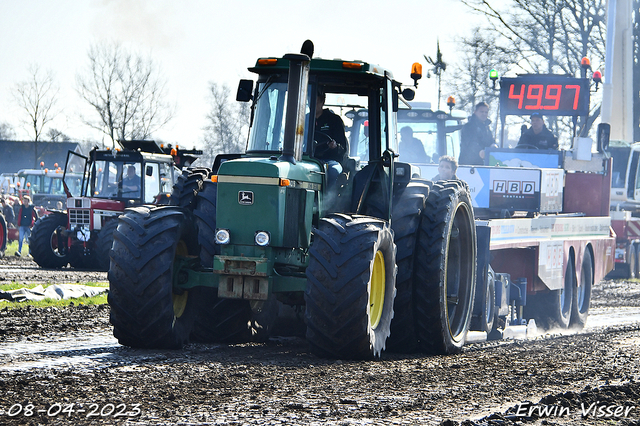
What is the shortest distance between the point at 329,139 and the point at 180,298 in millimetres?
1960

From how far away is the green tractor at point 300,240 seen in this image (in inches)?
276

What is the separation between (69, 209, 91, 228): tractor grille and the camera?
19922 mm

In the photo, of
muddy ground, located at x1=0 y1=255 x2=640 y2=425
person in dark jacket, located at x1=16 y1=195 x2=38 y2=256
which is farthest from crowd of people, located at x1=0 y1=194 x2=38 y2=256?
muddy ground, located at x1=0 y1=255 x2=640 y2=425

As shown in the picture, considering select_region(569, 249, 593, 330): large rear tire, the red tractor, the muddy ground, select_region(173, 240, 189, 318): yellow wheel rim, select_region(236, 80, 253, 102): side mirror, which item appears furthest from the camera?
the red tractor

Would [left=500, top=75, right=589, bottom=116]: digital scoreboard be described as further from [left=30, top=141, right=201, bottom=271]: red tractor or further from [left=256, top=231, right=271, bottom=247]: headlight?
[left=256, top=231, right=271, bottom=247]: headlight

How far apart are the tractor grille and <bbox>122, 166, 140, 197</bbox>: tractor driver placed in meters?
0.97

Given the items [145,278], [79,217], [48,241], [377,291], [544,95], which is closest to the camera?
[145,278]

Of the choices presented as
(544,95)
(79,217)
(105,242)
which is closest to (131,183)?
(79,217)

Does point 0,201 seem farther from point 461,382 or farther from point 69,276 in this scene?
point 461,382

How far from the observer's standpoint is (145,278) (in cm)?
711

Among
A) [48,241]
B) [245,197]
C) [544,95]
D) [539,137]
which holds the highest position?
[544,95]

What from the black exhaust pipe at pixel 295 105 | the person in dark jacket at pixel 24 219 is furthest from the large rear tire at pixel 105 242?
the black exhaust pipe at pixel 295 105

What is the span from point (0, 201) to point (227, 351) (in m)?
23.0

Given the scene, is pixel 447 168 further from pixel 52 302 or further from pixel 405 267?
pixel 52 302
